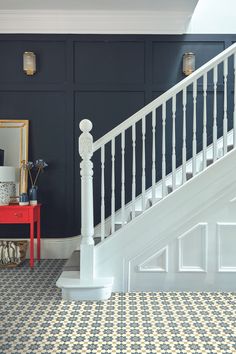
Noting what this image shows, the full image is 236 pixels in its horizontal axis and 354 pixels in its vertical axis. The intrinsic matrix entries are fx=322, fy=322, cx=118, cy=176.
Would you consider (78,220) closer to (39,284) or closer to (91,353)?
(39,284)

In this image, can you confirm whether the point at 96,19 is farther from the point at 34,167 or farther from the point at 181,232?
the point at 181,232

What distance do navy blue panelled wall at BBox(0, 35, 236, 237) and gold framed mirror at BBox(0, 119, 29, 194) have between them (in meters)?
0.08

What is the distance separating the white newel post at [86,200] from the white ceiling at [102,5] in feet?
6.30

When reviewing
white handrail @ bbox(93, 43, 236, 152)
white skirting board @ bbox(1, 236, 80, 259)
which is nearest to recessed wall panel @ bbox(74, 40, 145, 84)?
white handrail @ bbox(93, 43, 236, 152)

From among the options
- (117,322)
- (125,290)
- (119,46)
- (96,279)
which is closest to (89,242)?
(96,279)

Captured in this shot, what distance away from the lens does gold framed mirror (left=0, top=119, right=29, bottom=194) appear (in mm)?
4098

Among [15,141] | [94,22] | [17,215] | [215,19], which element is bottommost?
[17,215]

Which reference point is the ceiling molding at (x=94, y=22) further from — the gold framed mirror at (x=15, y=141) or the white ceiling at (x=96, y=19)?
the gold framed mirror at (x=15, y=141)

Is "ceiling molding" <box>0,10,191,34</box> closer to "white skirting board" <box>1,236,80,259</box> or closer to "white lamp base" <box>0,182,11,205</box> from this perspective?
"white lamp base" <box>0,182,11,205</box>

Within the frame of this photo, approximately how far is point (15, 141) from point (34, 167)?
41cm

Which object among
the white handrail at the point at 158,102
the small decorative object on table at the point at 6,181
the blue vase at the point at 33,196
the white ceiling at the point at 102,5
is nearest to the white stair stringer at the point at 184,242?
the white handrail at the point at 158,102

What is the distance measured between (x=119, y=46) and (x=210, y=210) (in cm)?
249

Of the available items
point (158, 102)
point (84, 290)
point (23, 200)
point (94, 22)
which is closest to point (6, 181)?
point (23, 200)

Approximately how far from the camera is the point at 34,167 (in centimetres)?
410
